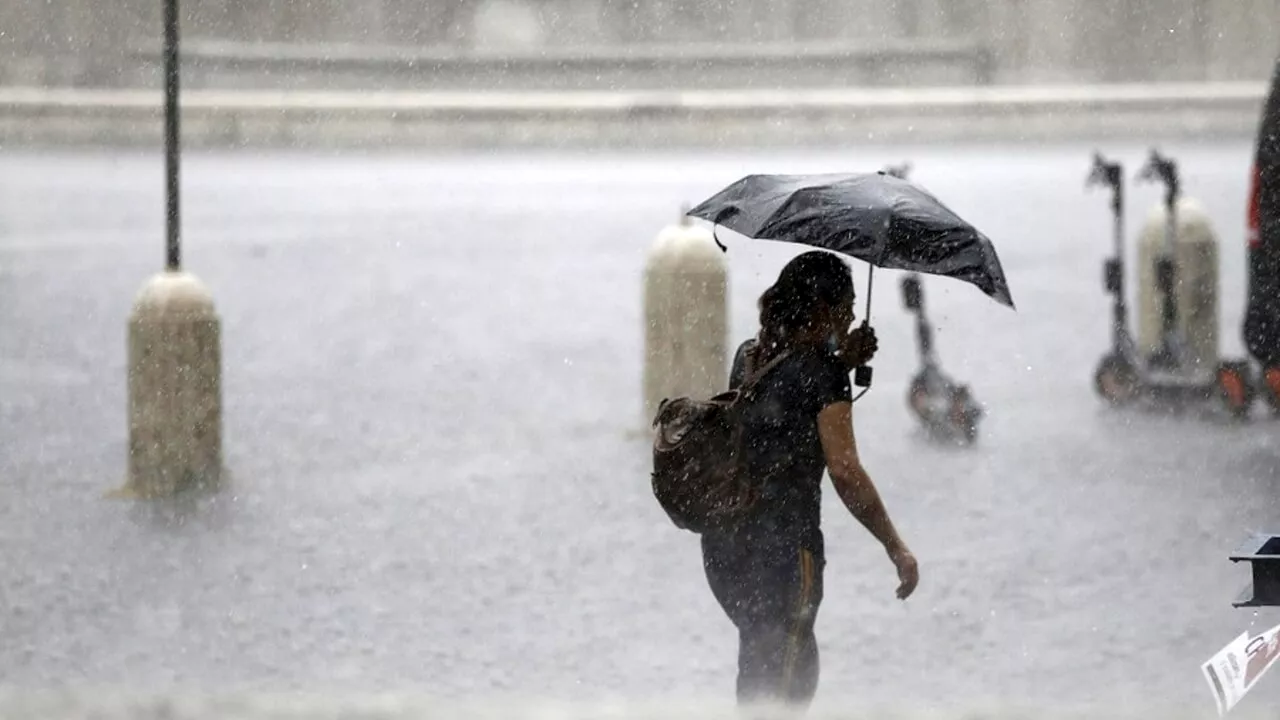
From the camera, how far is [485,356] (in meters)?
12.4

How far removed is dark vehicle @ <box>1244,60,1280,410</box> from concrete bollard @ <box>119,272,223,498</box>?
3.86 meters

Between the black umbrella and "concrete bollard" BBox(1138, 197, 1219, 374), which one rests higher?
the black umbrella

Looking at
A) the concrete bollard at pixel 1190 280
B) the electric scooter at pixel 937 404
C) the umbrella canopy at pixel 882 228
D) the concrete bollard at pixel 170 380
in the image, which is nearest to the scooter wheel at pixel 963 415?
the electric scooter at pixel 937 404

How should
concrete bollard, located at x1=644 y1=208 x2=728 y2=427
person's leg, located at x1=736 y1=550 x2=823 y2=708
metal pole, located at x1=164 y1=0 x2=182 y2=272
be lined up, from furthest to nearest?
concrete bollard, located at x1=644 y1=208 x2=728 y2=427, metal pole, located at x1=164 y1=0 x2=182 y2=272, person's leg, located at x1=736 y1=550 x2=823 y2=708

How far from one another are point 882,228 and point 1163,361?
6.16 metres

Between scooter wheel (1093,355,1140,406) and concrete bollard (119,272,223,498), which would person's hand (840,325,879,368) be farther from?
scooter wheel (1093,355,1140,406)

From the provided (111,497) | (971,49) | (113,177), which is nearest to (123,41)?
(113,177)

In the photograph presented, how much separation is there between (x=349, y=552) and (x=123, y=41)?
20.2 meters

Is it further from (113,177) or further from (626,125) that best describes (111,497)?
→ (626,125)

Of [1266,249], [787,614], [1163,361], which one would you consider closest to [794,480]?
[787,614]

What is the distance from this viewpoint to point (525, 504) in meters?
8.48

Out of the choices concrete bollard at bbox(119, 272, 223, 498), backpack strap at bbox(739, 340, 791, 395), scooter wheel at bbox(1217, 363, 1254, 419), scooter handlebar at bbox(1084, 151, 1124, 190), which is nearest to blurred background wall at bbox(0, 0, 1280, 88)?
scooter handlebar at bbox(1084, 151, 1124, 190)

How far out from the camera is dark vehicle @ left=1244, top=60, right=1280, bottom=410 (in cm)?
865

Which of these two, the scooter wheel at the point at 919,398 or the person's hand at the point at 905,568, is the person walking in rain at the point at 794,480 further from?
the scooter wheel at the point at 919,398
